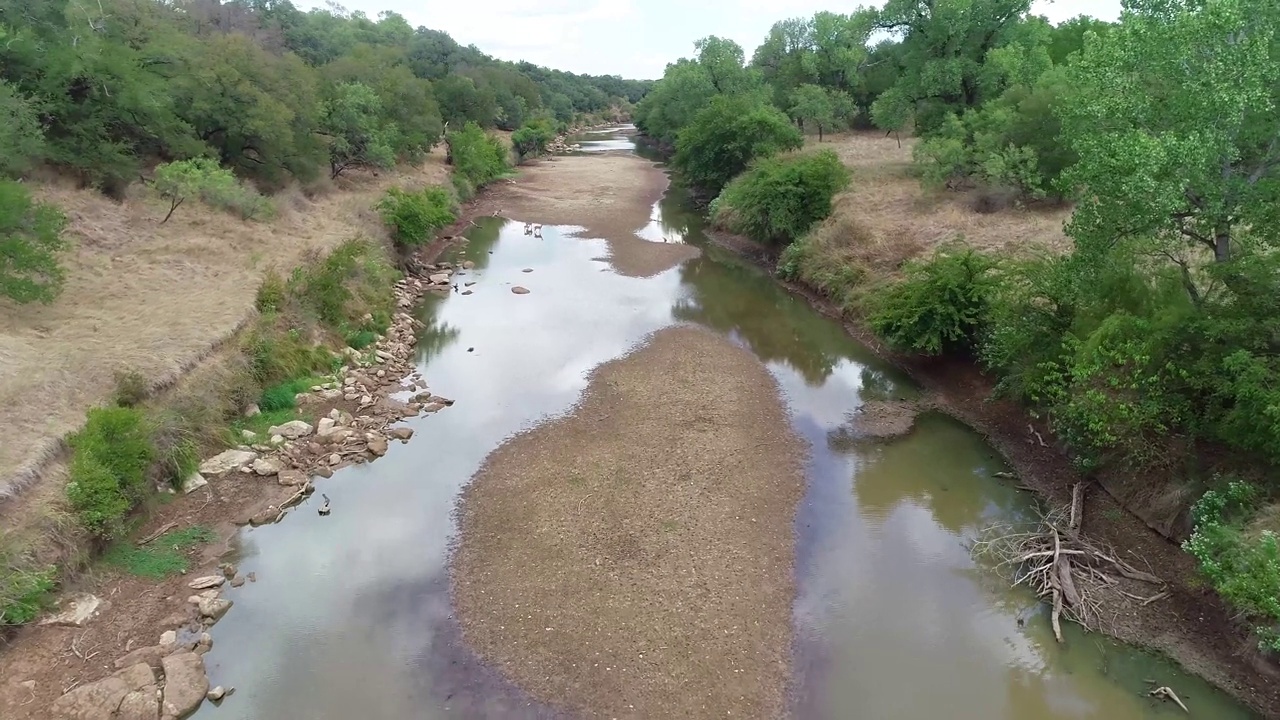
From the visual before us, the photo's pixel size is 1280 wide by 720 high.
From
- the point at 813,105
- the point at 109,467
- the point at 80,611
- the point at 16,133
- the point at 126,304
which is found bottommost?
the point at 80,611

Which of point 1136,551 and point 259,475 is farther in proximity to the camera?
point 259,475

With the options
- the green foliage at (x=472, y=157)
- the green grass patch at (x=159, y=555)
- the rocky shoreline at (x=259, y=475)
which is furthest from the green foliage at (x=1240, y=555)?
the green foliage at (x=472, y=157)

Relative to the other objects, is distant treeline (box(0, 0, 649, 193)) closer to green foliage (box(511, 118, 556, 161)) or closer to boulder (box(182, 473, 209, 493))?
boulder (box(182, 473, 209, 493))

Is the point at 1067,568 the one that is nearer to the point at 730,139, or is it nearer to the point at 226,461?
the point at 226,461

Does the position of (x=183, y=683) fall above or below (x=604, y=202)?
below

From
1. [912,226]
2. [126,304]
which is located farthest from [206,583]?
[912,226]

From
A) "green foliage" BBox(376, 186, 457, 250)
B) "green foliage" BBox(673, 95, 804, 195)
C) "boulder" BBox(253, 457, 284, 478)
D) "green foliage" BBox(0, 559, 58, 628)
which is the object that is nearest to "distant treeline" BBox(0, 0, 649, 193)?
"green foliage" BBox(376, 186, 457, 250)

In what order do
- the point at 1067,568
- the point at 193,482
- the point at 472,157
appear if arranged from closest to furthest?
the point at 1067,568, the point at 193,482, the point at 472,157
